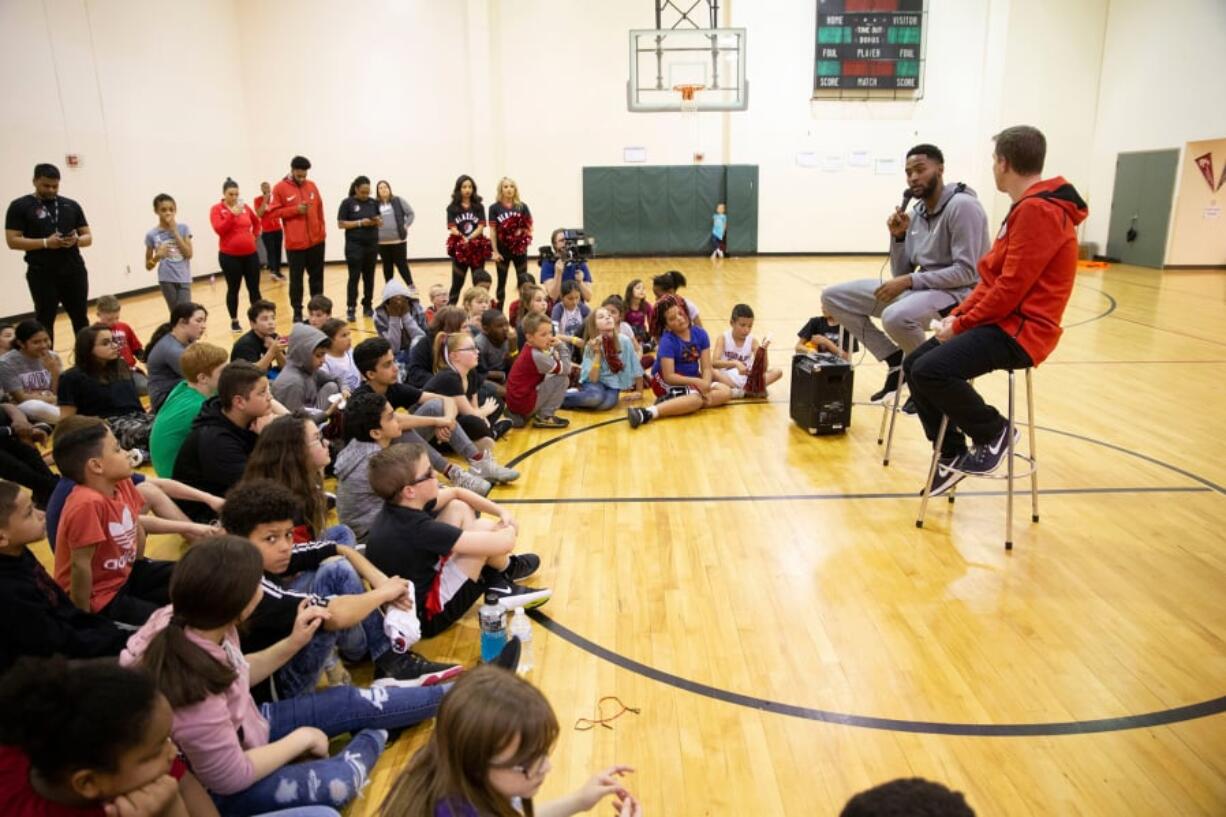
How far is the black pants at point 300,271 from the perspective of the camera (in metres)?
9.43

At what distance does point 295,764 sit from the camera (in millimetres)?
2215

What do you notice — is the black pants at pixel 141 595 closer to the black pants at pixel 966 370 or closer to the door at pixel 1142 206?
the black pants at pixel 966 370

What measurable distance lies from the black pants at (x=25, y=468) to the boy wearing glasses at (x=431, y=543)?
89.4 inches

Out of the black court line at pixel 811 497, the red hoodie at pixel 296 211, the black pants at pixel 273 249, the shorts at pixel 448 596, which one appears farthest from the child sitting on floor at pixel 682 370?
the black pants at pixel 273 249

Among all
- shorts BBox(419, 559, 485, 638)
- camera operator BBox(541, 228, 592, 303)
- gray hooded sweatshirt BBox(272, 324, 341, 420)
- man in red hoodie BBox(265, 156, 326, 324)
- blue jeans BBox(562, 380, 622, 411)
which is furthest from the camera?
man in red hoodie BBox(265, 156, 326, 324)

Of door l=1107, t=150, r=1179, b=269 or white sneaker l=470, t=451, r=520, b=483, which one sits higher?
door l=1107, t=150, r=1179, b=269

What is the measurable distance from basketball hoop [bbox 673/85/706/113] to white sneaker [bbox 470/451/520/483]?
42.8 ft

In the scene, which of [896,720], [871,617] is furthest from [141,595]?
[871,617]

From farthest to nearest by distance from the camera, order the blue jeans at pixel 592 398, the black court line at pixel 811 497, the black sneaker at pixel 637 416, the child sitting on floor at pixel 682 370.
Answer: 1. the blue jeans at pixel 592 398
2. the child sitting on floor at pixel 682 370
3. the black sneaker at pixel 637 416
4. the black court line at pixel 811 497

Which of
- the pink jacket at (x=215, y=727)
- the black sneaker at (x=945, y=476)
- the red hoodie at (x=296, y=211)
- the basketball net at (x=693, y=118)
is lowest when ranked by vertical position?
the black sneaker at (x=945, y=476)

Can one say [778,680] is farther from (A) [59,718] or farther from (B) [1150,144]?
(B) [1150,144]

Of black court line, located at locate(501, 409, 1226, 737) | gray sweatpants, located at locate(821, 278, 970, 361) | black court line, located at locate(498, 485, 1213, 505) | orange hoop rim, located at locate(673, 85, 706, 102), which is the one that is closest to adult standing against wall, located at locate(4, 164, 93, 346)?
black court line, located at locate(498, 485, 1213, 505)

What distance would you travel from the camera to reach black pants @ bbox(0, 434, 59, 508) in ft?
13.5

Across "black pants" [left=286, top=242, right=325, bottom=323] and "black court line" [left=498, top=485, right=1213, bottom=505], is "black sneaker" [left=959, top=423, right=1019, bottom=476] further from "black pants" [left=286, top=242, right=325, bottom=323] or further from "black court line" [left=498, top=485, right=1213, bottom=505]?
"black pants" [left=286, top=242, right=325, bottom=323]
